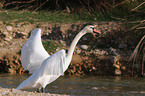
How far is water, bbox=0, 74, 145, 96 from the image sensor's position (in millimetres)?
6642

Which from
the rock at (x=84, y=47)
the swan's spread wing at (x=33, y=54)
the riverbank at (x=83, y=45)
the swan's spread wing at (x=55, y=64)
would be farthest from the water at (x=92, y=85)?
the rock at (x=84, y=47)

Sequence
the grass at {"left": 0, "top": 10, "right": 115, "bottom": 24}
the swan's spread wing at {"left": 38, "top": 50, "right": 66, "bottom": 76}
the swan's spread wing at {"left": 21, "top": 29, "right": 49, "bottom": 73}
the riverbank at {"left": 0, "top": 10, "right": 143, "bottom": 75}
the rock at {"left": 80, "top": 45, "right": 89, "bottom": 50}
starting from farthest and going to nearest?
the grass at {"left": 0, "top": 10, "right": 115, "bottom": 24}
the rock at {"left": 80, "top": 45, "right": 89, "bottom": 50}
the riverbank at {"left": 0, "top": 10, "right": 143, "bottom": 75}
the swan's spread wing at {"left": 21, "top": 29, "right": 49, "bottom": 73}
the swan's spread wing at {"left": 38, "top": 50, "right": 66, "bottom": 76}

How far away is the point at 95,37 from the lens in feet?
33.7

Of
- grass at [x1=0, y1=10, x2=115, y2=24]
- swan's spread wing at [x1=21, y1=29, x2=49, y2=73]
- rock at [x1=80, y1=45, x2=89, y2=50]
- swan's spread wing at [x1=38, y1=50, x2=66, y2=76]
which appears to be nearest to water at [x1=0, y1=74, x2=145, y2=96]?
swan's spread wing at [x1=21, y1=29, x2=49, y2=73]

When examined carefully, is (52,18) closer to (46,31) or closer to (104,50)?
(46,31)

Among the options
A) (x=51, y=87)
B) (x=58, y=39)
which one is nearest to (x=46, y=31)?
(x=58, y=39)

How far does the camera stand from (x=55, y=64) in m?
5.41

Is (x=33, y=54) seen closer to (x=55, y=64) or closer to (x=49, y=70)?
(x=49, y=70)

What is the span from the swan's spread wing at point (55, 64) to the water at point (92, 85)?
1200 mm

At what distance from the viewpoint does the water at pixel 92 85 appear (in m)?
6.64

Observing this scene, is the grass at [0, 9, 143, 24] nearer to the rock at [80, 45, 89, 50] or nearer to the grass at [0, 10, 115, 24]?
the grass at [0, 10, 115, 24]

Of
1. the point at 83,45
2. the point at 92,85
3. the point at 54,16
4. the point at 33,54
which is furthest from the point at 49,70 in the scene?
the point at 54,16

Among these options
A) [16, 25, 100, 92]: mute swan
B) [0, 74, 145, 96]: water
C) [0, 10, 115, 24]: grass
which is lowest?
[0, 74, 145, 96]: water

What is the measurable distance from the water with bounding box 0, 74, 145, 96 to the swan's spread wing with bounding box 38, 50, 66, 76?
1200 millimetres
